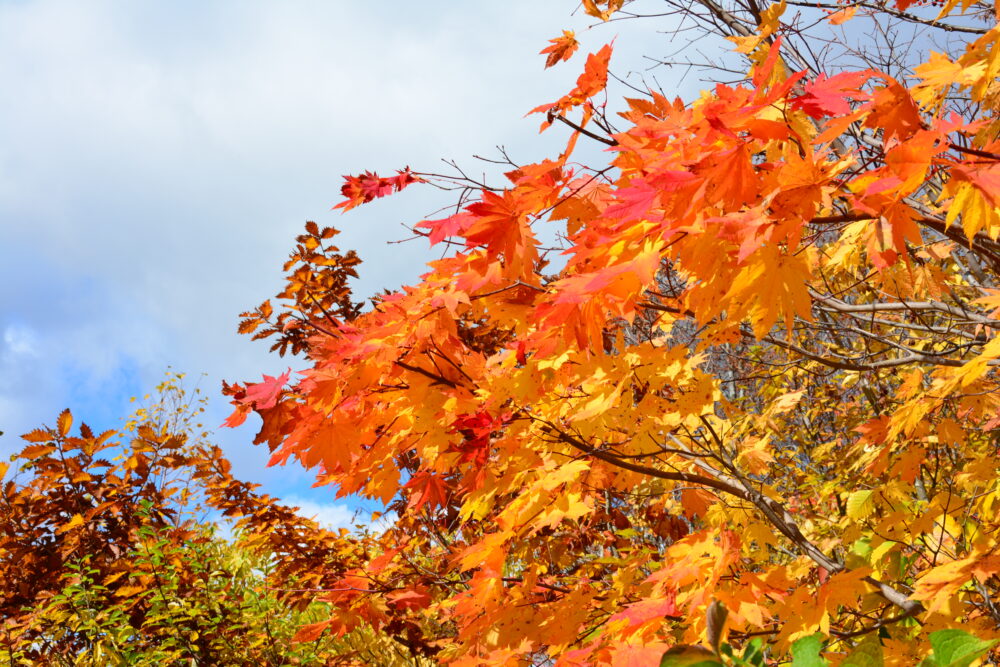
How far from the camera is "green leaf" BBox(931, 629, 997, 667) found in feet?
2.25

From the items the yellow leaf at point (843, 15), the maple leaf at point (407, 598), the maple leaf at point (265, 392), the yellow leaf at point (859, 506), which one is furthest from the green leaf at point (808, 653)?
the yellow leaf at point (843, 15)

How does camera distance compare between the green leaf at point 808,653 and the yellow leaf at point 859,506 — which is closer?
the green leaf at point 808,653

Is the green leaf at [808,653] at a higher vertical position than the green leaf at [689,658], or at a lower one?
lower

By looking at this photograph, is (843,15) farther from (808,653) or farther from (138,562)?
(138,562)

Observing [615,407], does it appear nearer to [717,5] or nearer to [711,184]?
[711,184]

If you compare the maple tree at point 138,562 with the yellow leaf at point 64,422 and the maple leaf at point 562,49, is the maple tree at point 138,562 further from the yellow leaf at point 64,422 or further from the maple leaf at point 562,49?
the maple leaf at point 562,49

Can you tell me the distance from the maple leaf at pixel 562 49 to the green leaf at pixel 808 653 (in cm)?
293

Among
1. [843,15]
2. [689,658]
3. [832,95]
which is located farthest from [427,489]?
[843,15]

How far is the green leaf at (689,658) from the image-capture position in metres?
0.63

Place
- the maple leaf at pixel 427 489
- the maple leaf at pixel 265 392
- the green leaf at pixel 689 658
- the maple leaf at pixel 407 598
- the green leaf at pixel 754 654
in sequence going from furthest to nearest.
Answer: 1. the maple leaf at pixel 407 598
2. the maple leaf at pixel 427 489
3. the maple leaf at pixel 265 392
4. the green leaf at pixel 754 654
5. the green leaf at pixel 689 658

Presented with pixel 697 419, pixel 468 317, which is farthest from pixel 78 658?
pixel 697 419

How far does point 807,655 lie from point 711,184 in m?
0.97

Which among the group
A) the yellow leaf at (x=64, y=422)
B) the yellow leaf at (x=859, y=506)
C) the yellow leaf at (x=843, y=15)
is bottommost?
the yellow leaf at (x=859, y=506)

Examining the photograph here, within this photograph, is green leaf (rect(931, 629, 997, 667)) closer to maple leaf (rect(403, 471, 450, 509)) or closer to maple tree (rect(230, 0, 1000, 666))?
maple tree (rect(230, 0, 1000, 666))
